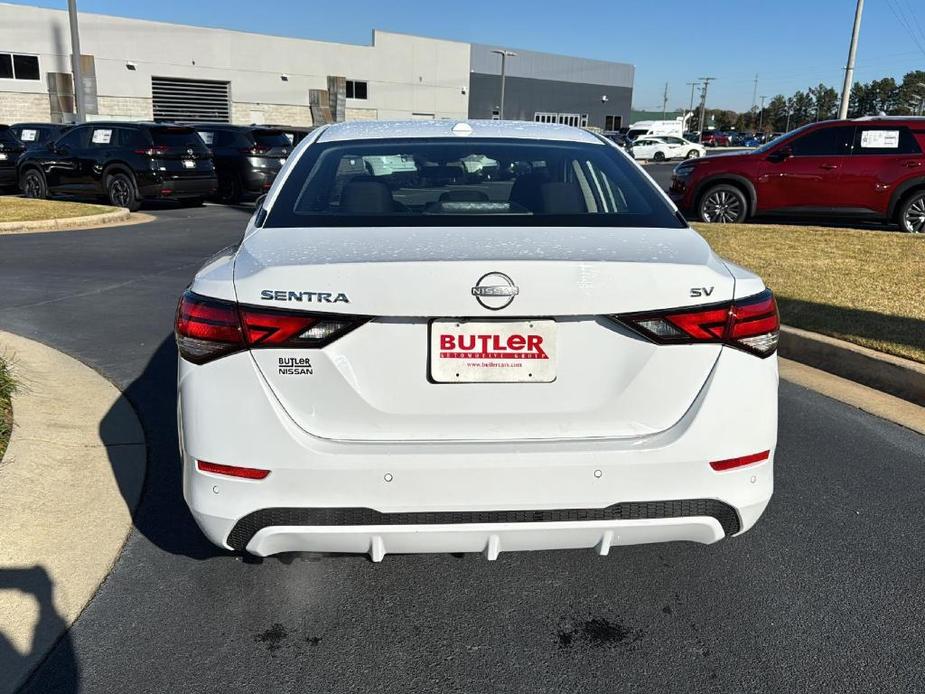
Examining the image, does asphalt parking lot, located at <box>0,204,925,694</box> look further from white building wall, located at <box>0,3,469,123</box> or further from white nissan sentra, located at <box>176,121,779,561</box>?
white building wall, located at <box>0,3,469,123</box>

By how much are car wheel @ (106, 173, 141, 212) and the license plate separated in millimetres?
14968

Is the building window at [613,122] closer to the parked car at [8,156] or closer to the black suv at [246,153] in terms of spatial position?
the black suv at [246,153]

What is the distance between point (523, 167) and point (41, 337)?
179 inches

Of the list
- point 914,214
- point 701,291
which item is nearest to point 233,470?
point 701,291

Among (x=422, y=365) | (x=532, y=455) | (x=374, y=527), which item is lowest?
(x=374, y=527)

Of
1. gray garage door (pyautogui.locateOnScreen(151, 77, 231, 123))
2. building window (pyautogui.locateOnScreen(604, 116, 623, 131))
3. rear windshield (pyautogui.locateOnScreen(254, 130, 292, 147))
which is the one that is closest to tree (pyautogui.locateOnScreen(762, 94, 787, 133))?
building window (pyautogui.locateOnScreen(604, 116, 623, 131))

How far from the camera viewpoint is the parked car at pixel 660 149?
46.9 metres

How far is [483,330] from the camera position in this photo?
2.29m

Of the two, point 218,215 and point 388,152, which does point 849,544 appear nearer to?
point 388,152

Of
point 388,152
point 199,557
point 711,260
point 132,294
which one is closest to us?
point 711,260

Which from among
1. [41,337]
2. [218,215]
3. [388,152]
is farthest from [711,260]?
[218,215]

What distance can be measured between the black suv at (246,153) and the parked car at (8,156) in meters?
4.62

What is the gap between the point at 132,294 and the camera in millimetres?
7992

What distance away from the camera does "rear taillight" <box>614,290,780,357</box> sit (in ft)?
7.68
